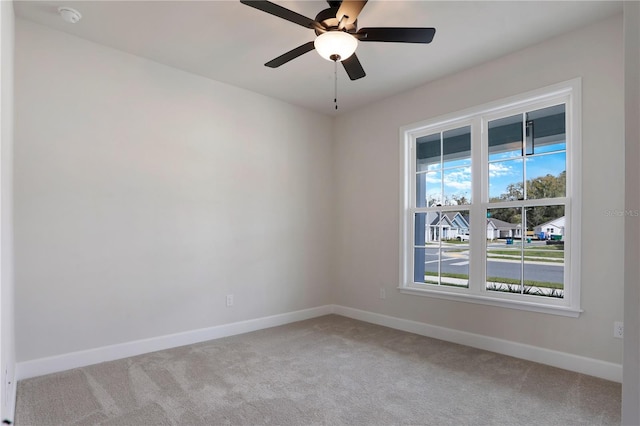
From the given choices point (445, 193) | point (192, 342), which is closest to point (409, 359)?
point (445, 193)

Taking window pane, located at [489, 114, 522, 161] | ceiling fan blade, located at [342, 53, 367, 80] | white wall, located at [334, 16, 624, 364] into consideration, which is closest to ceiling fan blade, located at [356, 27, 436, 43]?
ceiling fan blade, located at [342, 53, 367, 80]

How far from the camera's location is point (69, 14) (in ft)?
8.60

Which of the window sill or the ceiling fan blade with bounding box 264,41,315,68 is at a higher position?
the ceiling fan blade with bounding box 264,41,315,68

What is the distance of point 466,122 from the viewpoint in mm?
3645

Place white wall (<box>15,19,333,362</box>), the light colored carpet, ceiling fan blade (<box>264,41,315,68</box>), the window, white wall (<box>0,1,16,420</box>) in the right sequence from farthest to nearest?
1. the window
2. white wall (<box>15,19,333,362</box>)
3. ceiling fan blade (<box>264,41,315,68</box>)
4. the light colored carpet
5. white wall (<box>0,1,16,420</box>)

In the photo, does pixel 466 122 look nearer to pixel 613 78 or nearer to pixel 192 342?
pixel 613 78

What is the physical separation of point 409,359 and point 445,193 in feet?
5.90

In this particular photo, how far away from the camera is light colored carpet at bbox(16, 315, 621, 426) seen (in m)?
2.15

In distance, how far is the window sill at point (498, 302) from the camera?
9.37 ft

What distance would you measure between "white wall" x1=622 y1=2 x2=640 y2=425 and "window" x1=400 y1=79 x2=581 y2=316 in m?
2.46

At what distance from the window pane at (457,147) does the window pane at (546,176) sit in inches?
24.2

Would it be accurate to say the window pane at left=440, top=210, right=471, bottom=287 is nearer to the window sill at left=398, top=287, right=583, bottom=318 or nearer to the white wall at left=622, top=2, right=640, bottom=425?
the window sill at left=398, top=287, right=583, bottom=318

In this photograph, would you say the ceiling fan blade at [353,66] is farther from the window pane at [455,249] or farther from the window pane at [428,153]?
the window pane at [455,249]

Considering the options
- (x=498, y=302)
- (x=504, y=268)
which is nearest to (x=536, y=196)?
(x=504, y=268)
